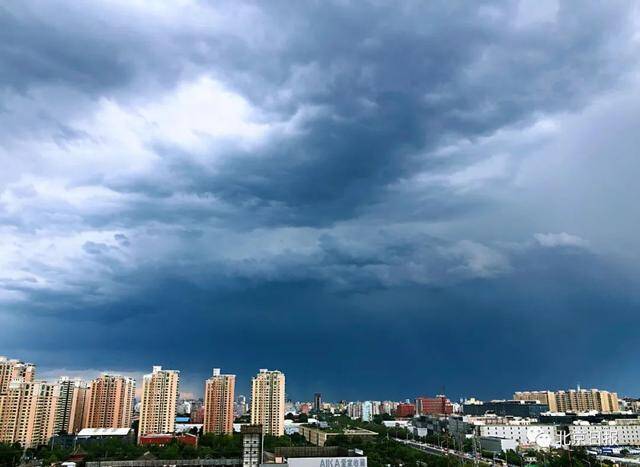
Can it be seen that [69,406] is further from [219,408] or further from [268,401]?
[268,401]

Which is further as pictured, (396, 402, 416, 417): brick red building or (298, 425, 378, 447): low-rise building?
(396, 402, 416, 417): brick red building

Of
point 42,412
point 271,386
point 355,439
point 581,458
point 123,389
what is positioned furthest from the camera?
point 123,389

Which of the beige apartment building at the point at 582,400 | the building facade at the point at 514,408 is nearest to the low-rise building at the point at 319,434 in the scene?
the building facade at the point at 514,408

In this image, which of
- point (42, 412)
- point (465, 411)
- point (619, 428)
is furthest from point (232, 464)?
point (465, 411)

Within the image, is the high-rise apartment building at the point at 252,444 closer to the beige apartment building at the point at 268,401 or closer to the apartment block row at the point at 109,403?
the apartment block row at the point at 109,403

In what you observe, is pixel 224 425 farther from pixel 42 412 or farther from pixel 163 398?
pixel 42 412

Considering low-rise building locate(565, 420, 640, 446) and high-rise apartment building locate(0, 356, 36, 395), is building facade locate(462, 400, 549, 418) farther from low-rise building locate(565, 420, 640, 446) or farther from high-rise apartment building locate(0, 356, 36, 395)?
high-rise apartment building locate(0, 356, 36, 395)

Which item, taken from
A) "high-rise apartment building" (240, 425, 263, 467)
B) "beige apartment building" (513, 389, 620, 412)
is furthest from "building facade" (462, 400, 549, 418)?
"high-rise apartment building" (240, 425, 263, 467)
